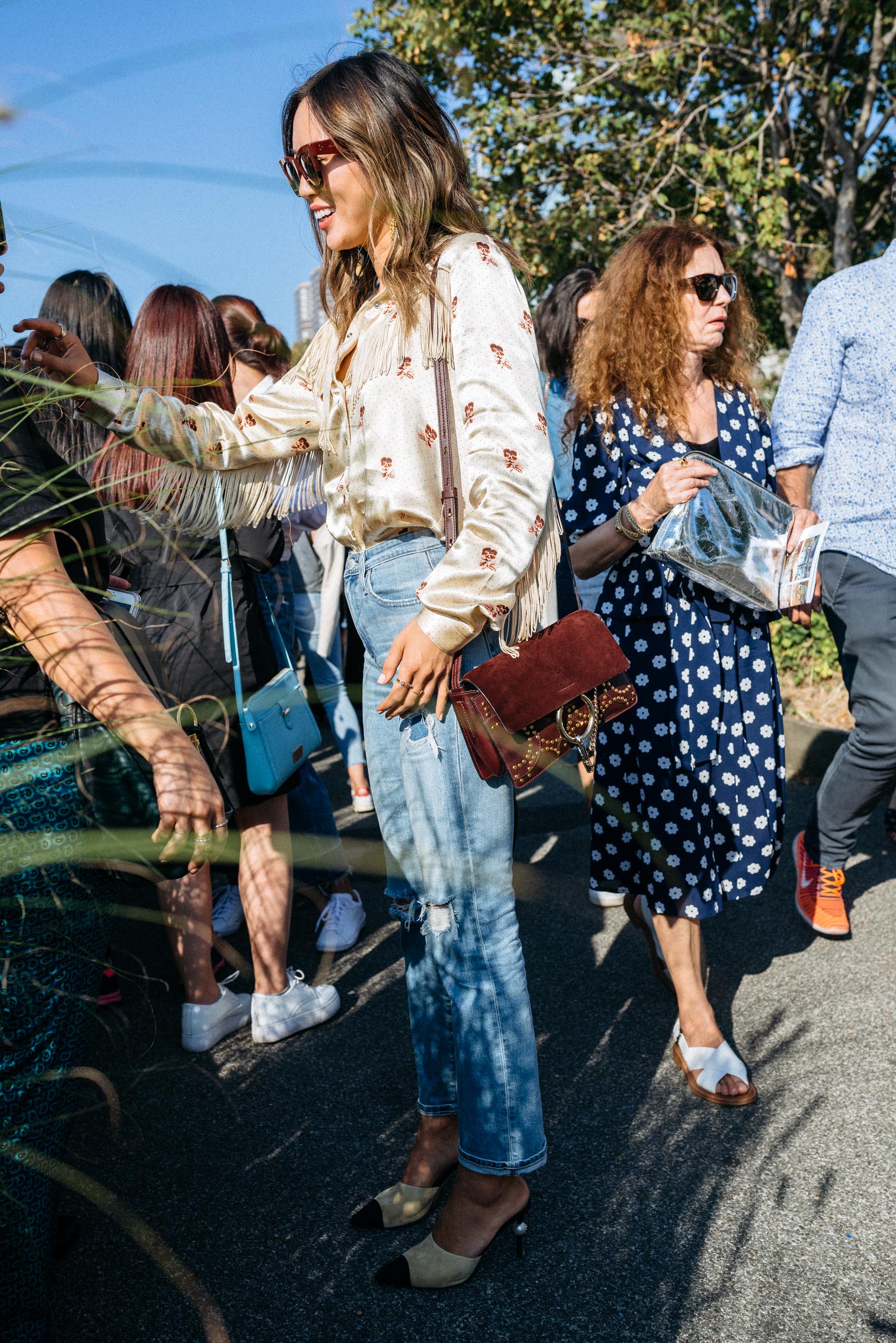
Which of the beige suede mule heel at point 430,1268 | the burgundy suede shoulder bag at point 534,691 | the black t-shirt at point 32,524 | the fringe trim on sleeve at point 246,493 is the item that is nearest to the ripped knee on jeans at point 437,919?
the burgundy suede shoulder bag at point 534,691

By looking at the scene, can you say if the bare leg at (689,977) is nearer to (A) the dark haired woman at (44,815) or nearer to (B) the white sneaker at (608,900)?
(B) the white sneaker at (608,900)

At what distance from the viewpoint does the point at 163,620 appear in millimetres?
2586

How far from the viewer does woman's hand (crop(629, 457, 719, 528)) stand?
7.48ft

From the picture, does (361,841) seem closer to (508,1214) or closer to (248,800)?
(248,800)

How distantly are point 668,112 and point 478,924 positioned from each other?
8.15m

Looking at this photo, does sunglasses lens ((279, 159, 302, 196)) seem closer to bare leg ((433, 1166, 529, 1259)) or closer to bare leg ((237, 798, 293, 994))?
bare leg ((237, 798, 293, 994))

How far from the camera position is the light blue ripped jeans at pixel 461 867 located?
1708mm

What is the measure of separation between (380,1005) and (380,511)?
182 centimetres

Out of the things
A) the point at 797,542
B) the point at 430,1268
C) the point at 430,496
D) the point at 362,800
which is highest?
the point at 430,496

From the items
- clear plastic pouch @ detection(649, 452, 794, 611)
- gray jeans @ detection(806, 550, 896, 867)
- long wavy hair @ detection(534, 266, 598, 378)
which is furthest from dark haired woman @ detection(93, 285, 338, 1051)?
long wavy hair @ detection(534, 266, 598, 378)

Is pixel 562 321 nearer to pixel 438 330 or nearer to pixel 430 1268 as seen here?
pixel 438 330

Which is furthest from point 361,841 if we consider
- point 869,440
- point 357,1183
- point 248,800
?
point 869,440

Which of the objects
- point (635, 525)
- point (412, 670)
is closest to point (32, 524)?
point (412, 670)

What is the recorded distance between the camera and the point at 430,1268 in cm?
184
